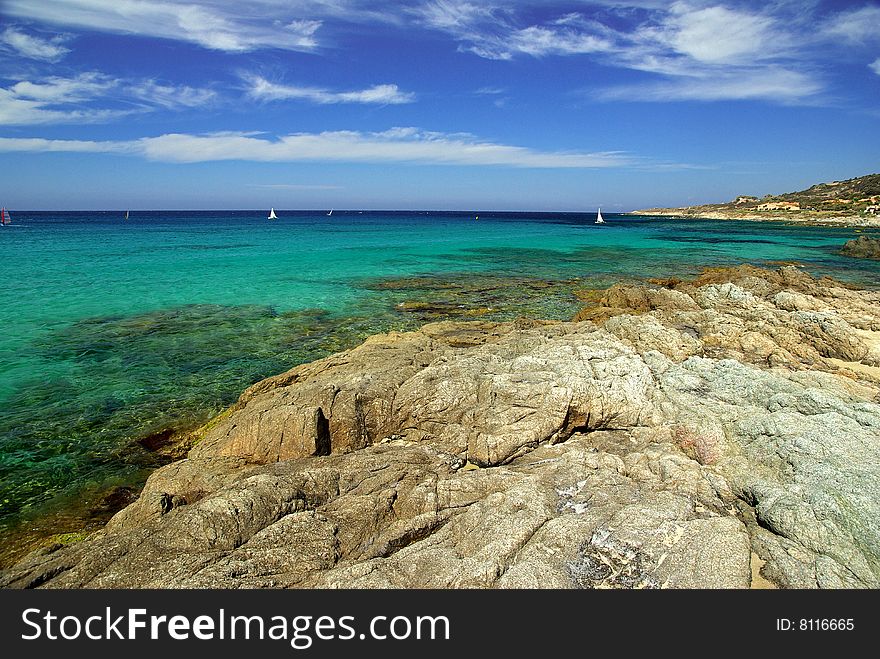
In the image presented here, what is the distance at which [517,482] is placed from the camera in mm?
6773

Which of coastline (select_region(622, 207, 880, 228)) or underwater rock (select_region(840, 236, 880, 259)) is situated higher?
coastline (select_region(622, 207, 880, 228))

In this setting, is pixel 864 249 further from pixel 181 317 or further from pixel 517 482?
pixel 181 317

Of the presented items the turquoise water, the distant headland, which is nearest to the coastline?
the distant headland

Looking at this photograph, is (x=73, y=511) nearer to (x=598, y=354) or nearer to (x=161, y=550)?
(x=161, y=550)

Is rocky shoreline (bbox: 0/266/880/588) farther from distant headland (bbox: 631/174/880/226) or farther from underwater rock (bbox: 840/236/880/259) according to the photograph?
distant headland (bbox: 631/174/880/226)

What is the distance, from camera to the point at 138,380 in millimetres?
13453

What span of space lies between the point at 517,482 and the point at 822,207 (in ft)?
525

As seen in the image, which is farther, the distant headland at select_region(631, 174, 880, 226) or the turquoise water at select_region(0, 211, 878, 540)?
the distant headland at select_region(631, 174, 880, 226)

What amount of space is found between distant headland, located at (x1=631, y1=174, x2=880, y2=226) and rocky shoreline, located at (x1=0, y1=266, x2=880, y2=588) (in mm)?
116242

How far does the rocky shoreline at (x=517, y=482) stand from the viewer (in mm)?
5203

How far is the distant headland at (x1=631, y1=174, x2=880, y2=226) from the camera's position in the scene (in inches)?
4200

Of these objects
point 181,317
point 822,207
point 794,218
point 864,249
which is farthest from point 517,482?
point 822,207

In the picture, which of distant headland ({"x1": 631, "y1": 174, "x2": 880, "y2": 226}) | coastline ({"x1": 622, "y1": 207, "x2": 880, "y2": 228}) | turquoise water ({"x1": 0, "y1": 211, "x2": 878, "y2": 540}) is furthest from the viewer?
distant headland ({"x1": 631, "y1": 174, "x2": 880, "y2": 226})

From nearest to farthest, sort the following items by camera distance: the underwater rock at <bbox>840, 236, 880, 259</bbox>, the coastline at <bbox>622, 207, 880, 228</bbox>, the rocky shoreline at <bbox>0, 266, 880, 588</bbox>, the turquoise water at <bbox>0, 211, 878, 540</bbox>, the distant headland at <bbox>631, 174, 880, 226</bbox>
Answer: the rocky shoreline at <bbox>0, 266, 880, 588</bbox>
the turquoise water at <bbox>0, 211, 878, 540</bbox>
the underwater rock at <bbox>840, 236, 880, 259</bbox>
the coastline at <bbox>622, 207, 880, 228</bbox>
the distant headland at <bbox>631, 174, 880, 226</bbox>
